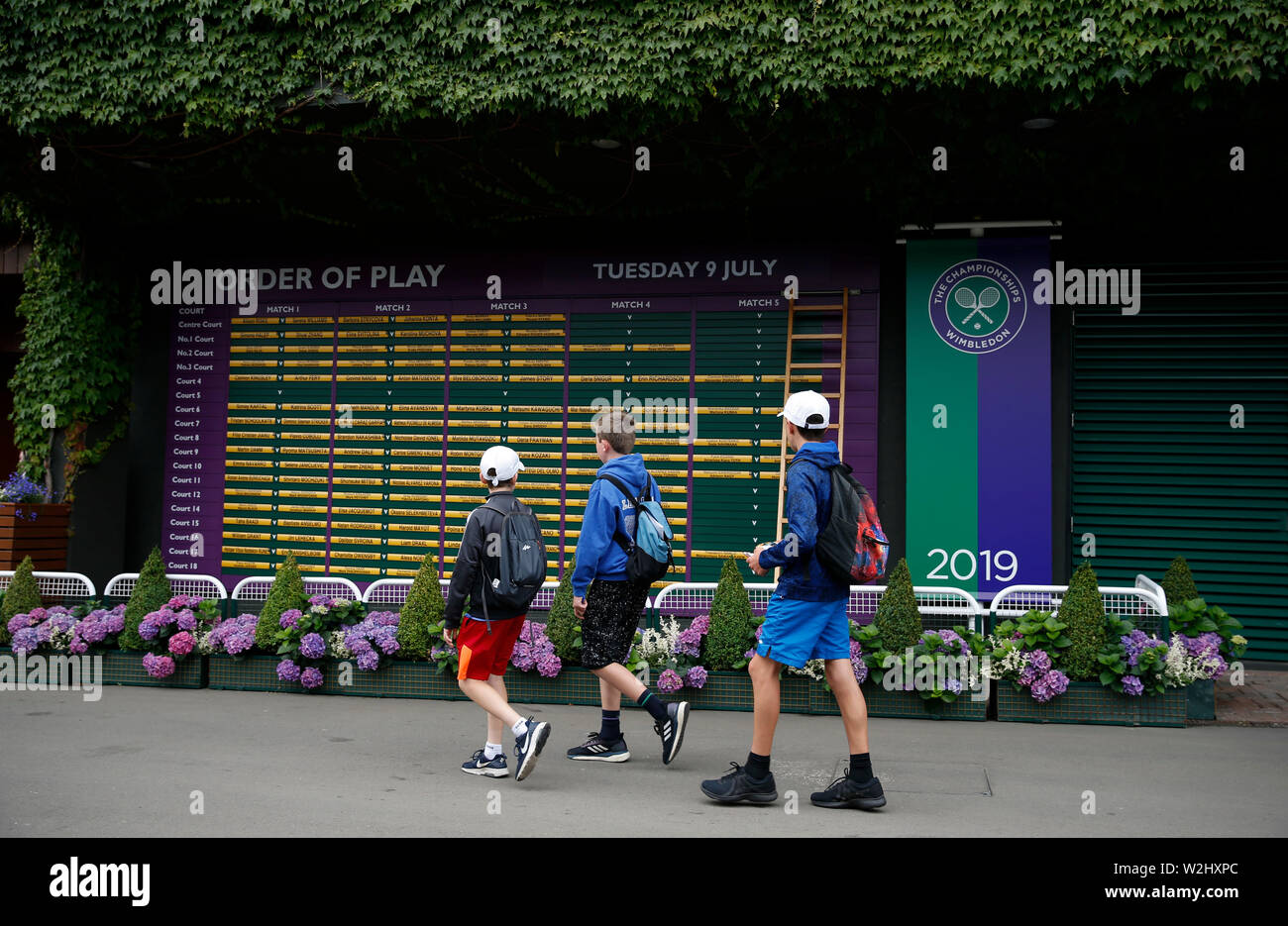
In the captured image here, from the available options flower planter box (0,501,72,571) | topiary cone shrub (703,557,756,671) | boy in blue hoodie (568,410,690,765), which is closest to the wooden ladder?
topiary cone shrub (703,557,756,671)

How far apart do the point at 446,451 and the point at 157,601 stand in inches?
140

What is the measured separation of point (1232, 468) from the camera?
10414 mm

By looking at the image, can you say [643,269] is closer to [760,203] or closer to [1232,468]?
[760,203]

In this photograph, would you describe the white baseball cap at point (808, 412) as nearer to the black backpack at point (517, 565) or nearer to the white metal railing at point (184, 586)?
the black backpack at point (517, 565)

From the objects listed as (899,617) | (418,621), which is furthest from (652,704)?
(418,621)

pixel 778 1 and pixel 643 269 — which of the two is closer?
pixel 778 1

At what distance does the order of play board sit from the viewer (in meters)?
11.0

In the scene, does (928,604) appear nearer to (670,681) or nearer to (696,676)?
(696,676)

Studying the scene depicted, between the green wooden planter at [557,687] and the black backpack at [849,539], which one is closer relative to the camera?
the black backpack at [849,539]

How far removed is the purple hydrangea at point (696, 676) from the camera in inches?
317

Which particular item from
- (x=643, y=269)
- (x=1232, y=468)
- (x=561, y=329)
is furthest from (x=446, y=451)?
(x=1232, y=468)

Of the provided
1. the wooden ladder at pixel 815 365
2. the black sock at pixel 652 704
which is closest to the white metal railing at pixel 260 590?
the black sock at pixel 652 704

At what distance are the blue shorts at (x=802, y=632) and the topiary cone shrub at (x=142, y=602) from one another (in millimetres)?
5694

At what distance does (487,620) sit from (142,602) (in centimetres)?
431
